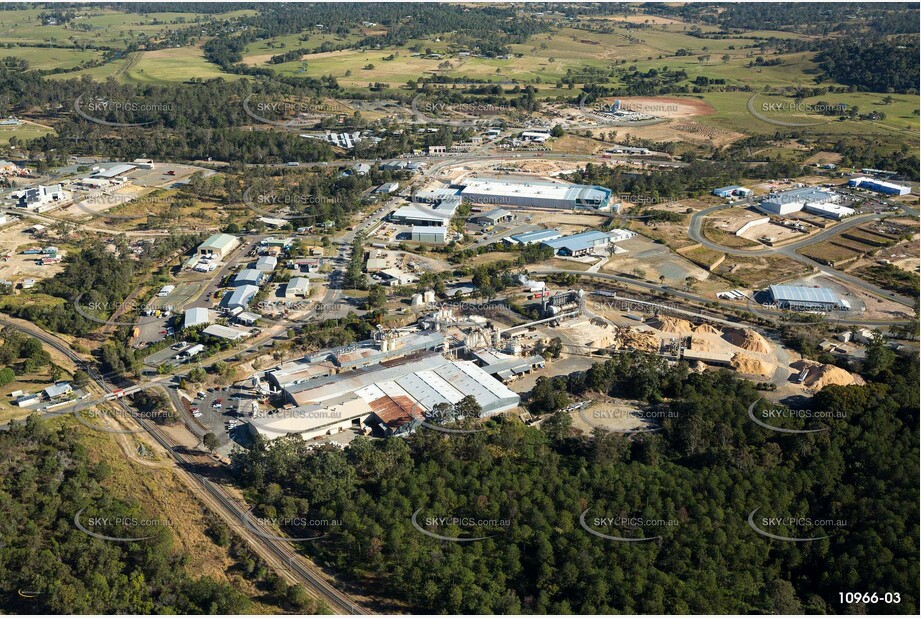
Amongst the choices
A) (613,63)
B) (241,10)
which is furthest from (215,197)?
(241,10)

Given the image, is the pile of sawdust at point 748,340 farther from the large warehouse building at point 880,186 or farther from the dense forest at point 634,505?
the large warehouse building at point 880,186

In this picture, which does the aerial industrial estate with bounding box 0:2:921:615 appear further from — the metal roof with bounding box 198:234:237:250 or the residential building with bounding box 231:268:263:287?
the metal roof with bounding box 198:234:237:250

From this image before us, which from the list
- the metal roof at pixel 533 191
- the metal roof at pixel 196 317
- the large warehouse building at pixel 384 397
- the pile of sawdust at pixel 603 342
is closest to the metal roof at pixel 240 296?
the metal roof at pixel 196 317

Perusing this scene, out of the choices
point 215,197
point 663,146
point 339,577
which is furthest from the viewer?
point 663,146

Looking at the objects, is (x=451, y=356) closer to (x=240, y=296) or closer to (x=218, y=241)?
(x=240, y=296)

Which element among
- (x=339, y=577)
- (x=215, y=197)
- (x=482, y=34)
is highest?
(x=482, y=34)

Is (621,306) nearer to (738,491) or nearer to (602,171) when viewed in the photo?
(738,491)

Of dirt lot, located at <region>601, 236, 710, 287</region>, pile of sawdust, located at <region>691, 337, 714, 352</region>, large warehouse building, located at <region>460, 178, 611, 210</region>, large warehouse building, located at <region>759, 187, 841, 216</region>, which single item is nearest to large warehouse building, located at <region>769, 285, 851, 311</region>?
dirt lot, located at <region>601, 236, 710, 287</region>
